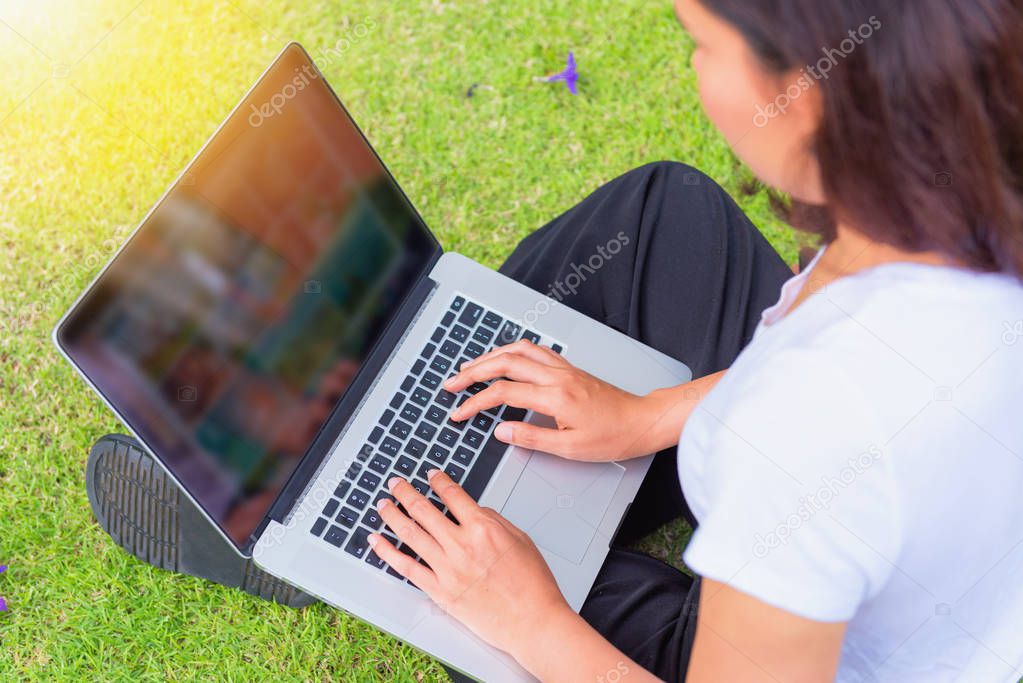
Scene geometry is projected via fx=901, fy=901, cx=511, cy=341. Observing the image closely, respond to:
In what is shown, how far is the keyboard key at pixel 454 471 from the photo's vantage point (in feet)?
4.50

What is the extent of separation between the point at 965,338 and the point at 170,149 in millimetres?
1873

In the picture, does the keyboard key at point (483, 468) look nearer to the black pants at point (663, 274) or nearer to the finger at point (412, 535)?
the finger at point (412, 535)

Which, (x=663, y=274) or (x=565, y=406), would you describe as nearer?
(x=565, y=406)

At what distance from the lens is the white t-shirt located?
817 millimetres

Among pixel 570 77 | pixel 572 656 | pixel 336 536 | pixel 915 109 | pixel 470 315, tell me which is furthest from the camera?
pixel 570 77

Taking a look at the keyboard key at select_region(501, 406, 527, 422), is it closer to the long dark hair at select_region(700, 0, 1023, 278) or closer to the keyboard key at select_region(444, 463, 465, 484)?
the keyboard key at select_region(444, 463, 465, 484)

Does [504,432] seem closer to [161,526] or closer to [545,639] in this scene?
[545,639]

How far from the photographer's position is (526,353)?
55.1 inches

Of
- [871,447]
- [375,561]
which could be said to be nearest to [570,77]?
[375,561]

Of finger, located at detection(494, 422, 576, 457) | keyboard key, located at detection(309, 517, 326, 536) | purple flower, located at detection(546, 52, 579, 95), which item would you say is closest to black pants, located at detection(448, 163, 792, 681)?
finger, located at detection(494, 422, 576, 457)

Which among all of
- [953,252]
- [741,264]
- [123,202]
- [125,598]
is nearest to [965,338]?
[953,252]

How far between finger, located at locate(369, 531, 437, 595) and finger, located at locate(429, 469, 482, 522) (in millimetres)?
85

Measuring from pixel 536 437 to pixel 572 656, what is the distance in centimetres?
32

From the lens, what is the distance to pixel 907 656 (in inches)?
41.9
